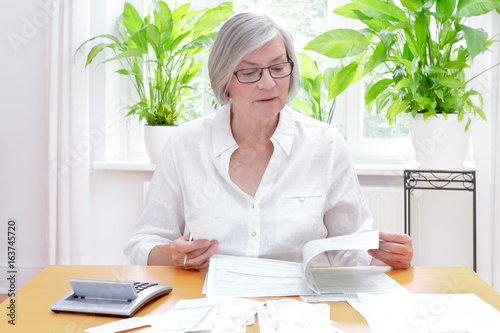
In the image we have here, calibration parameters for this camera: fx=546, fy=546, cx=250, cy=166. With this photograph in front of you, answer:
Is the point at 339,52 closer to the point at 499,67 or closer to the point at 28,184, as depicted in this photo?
the point at 499,67

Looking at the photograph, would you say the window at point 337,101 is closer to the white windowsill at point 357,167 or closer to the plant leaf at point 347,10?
the white windowsill at point 357,167

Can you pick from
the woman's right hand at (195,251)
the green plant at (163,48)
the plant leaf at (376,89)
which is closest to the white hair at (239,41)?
the woman's right hand at (195,251)

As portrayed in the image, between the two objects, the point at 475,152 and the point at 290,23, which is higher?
the point at 290,23

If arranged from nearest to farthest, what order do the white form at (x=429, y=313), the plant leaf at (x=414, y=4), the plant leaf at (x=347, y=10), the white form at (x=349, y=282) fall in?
the white form at (x=429, y=313), the white form at (x=349, y=282), the plant leaf at (x=414, y=4), the plant leaf at (x=347, y=10)

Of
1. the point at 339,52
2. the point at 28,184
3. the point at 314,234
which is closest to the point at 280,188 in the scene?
the point at 314,234

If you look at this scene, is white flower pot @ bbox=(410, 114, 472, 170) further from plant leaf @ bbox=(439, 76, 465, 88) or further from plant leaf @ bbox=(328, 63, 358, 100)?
plant leaf @ bbox=(328, 63, 358, 100)

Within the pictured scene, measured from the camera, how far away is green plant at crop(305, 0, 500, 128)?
2.28 metres

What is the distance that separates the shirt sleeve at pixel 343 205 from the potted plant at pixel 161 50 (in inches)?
52.3

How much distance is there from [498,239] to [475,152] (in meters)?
0.44

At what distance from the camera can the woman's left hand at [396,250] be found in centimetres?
128

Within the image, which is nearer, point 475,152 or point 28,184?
point 475,152

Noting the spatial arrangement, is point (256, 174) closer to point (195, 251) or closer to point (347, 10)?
point (195, 251)

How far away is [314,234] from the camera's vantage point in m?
1.54

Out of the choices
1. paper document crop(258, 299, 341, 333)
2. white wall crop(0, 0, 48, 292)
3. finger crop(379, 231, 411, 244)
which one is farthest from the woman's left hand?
white wall crop(0, 0, 48, 292)
